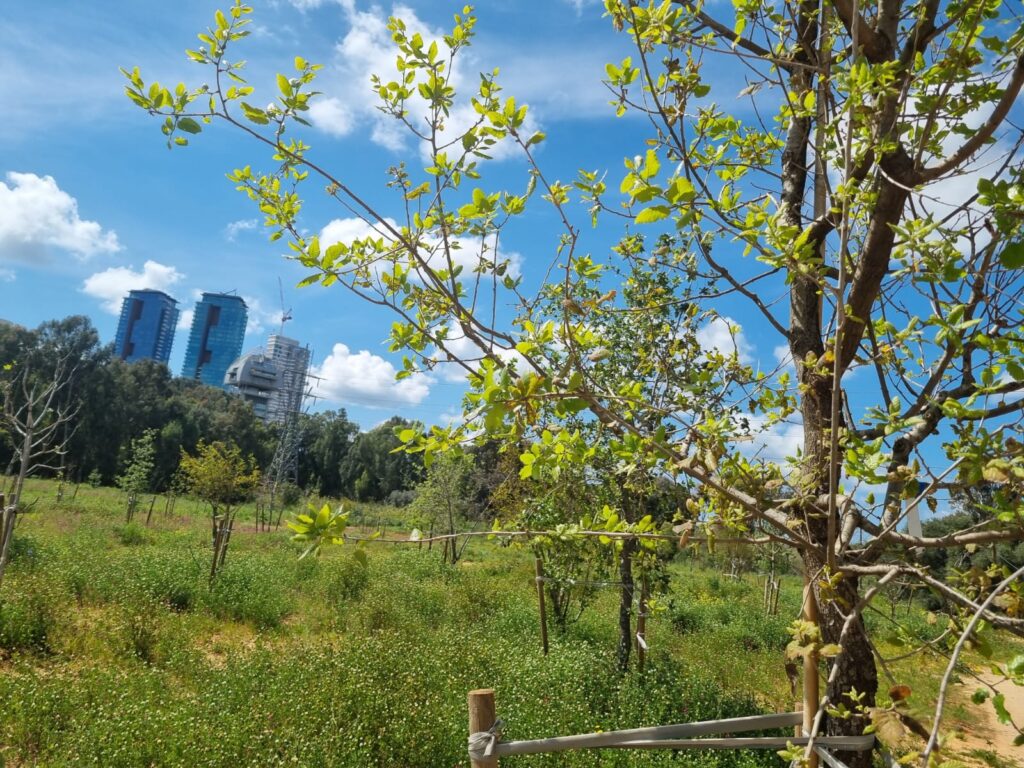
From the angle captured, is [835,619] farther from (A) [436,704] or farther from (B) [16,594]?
(B) [16,594]

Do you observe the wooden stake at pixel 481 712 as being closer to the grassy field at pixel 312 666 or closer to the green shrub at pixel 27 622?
the grassy field at pixel 312 666

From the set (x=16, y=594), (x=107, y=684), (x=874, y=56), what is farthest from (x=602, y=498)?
(x=16, y=594)

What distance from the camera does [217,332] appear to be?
141m

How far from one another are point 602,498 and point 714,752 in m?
2.44

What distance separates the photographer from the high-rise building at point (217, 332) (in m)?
139

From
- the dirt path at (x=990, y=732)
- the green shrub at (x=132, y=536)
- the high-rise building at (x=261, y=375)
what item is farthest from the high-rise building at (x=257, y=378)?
the dirt path at (x=990, y=732)

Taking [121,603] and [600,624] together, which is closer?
[121,603]

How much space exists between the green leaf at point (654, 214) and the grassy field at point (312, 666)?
1.04m

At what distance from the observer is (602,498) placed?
6.54m

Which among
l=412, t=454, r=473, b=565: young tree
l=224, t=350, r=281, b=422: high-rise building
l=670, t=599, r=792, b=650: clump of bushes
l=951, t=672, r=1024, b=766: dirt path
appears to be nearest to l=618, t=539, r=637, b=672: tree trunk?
l=670, t=599, r=792, b=650: clump of bushes

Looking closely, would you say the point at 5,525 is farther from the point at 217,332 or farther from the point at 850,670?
the point at 217,332

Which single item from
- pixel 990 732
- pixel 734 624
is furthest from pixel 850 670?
pixel 734 624

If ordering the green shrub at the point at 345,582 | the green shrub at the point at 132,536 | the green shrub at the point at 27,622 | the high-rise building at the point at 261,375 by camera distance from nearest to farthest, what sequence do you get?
the green shrub at the point at 27,622 → the green shrub at the point at 345,582 → the green shrub at the point at 132,536 → the high-rise building at the point at 261,375

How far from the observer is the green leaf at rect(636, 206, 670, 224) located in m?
1.13
